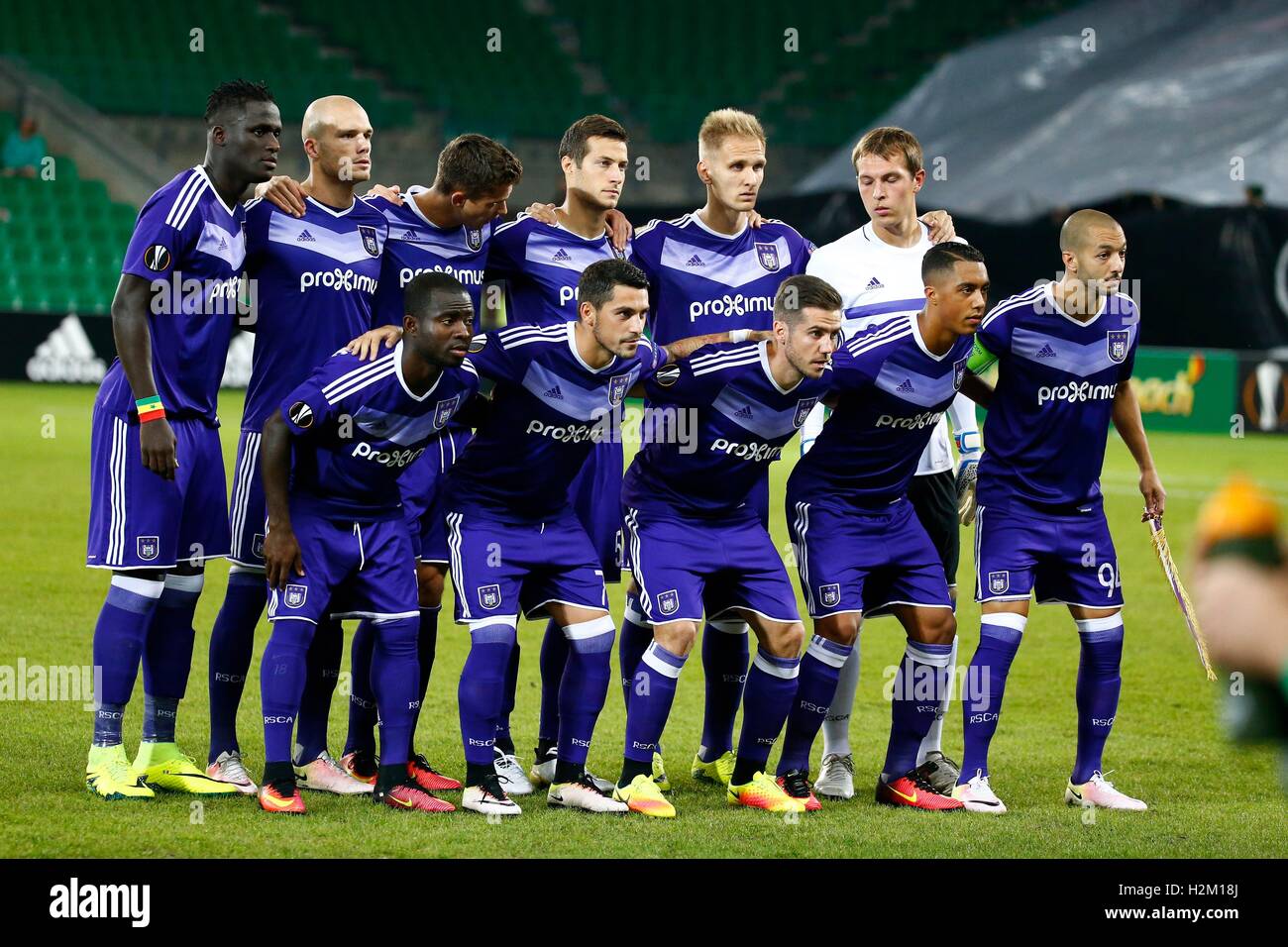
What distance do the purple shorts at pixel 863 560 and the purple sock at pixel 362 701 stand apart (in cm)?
156

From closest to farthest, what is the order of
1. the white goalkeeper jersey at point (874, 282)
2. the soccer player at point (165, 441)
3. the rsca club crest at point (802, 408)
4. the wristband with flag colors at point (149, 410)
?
the wristband with flag colors at point (149, 410) → the soccer player at point (165, 441) → the rsca club crest at point (802, 408) → the white goalkeeper jersey at point (874, 282)

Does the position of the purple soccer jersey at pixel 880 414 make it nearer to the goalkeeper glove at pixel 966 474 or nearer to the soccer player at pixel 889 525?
the soccer player at pixel 889 525

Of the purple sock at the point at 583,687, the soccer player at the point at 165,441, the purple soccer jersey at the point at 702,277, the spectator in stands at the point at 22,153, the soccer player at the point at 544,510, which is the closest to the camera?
the soccer player at the point at 165,441

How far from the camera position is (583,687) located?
17.9 ft

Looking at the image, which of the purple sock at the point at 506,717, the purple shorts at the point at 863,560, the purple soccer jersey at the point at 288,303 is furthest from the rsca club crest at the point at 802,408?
the purple soccer jersey at the point at 288,303

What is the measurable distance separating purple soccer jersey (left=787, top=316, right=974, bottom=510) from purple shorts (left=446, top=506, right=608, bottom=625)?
85 centimetres

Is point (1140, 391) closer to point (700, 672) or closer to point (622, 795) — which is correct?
point (700, 672)

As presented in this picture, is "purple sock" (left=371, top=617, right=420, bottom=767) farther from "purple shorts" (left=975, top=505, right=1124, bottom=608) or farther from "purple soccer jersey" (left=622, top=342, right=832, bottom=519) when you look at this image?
"purple shorts" (left=975, top=505, right=1124, bottom=608)

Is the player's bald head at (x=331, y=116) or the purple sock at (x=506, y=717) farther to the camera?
the purple sock at (x=506, y=717)

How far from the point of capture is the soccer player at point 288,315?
552cm

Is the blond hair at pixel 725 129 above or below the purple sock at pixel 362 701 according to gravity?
above

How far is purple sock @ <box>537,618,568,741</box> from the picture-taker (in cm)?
604

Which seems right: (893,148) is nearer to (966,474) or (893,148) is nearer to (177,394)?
(966,474)

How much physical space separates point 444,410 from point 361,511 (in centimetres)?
43
